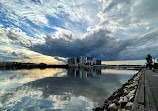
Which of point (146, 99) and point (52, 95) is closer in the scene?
point (146, 99)

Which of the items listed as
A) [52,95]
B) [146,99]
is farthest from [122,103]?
[52,95]

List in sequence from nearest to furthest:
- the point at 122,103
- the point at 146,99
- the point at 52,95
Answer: the point at 146,99 < the point at 122,103 < the point at 52,95

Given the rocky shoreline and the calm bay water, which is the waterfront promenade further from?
the calm bay water

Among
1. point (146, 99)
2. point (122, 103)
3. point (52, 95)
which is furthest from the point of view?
point (52, 95)

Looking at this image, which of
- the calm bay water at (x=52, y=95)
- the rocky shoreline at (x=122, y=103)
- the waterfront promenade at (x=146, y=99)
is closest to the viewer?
the waterfront promenade at (x=146, y=99)

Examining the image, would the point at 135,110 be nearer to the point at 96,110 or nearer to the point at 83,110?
the point at 96,110

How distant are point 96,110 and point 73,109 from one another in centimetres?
223

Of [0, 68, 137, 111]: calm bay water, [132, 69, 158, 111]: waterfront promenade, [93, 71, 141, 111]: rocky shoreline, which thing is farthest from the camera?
[0, 68, 137, 111]: calm bay water

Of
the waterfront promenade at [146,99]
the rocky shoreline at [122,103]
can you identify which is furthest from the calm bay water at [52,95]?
the waterfront promenade at [146,99]

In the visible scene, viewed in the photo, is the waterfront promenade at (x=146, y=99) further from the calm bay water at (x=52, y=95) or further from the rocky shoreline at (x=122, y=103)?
the calm bay water at (x=52, y=95)

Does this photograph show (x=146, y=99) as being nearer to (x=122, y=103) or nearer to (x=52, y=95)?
(x=122, y=103)

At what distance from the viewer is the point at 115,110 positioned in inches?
251

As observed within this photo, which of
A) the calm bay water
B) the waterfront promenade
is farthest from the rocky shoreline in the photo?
the calm bay water

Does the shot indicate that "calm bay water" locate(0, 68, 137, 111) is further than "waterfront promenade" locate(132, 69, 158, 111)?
Yes
